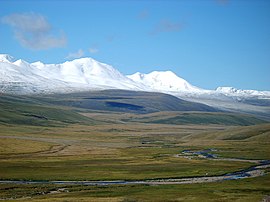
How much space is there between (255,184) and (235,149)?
250 feet

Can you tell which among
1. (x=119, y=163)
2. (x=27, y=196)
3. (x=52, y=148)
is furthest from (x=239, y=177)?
(x=52, y=148)

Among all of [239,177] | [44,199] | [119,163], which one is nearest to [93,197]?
[44,199]

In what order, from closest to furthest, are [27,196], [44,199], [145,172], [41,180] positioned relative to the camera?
[44,199]
[27,196]
[41,180]
[145,172]

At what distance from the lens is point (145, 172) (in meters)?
97.4

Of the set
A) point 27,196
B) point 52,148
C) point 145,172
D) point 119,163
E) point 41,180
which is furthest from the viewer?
point 52,148

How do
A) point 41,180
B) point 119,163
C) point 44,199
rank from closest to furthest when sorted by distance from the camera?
point 44,199, point 41,180, point 119,163

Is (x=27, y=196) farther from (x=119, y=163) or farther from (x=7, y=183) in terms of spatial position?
(x=119, y=163)

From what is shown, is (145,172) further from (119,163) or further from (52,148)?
(52,148)

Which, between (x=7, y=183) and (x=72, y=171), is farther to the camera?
(x=72, y=171)

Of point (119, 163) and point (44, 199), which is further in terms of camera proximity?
point (119, 163)

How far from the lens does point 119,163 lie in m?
114

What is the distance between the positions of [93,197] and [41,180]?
2206 cm

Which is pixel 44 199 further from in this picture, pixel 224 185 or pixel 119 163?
pixel 119 163

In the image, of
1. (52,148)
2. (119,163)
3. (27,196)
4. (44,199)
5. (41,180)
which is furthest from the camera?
(52,148)
